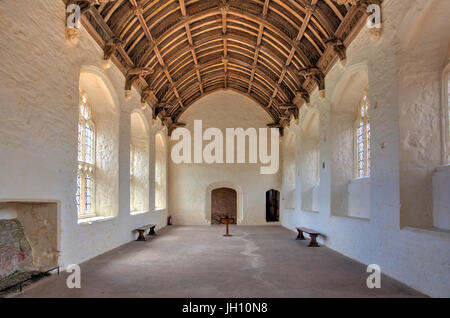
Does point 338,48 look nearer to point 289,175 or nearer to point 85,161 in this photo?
point 85,161

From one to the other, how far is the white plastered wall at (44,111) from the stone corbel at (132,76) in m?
1.81

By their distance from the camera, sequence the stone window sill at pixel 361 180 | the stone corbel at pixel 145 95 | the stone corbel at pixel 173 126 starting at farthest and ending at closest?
the stone corbel at pixel 173 126, the stone corbel at pixel 145 95, the stone window sill at pixel 361 180

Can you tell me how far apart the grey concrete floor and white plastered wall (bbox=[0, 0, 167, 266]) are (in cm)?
90

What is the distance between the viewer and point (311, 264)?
6988mm

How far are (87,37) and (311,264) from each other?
6628 mm

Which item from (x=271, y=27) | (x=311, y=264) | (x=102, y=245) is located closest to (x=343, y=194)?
(x=311, y=264)

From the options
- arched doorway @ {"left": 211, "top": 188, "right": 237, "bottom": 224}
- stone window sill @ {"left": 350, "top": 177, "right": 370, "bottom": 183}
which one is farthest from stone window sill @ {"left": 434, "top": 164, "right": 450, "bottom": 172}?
arched doorway @ {"left": 211, "top": 188, "right": 237, "bottom": 224}

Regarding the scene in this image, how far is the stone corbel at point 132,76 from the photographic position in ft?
32.9

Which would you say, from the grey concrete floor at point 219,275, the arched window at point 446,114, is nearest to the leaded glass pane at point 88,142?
the grey concrete floor at point 219,275

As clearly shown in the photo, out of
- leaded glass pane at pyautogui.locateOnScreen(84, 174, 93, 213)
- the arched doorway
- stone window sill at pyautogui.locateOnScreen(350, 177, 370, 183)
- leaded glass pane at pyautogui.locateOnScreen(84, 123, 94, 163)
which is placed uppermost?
leaded glass pane at pyautogui.locateOnScreen(84, 123, 94, 163)

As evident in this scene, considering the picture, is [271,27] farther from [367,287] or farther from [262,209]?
[262,209]

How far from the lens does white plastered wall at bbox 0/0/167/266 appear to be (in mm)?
4828

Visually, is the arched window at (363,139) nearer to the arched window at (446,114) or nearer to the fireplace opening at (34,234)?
the arched window at (446,114)

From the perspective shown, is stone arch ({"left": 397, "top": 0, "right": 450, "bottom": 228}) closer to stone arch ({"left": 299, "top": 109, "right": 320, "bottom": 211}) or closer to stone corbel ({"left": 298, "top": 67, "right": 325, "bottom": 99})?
stone corbel ({"left": 298, "top": 67, "right": 325, "bottom": 99})
